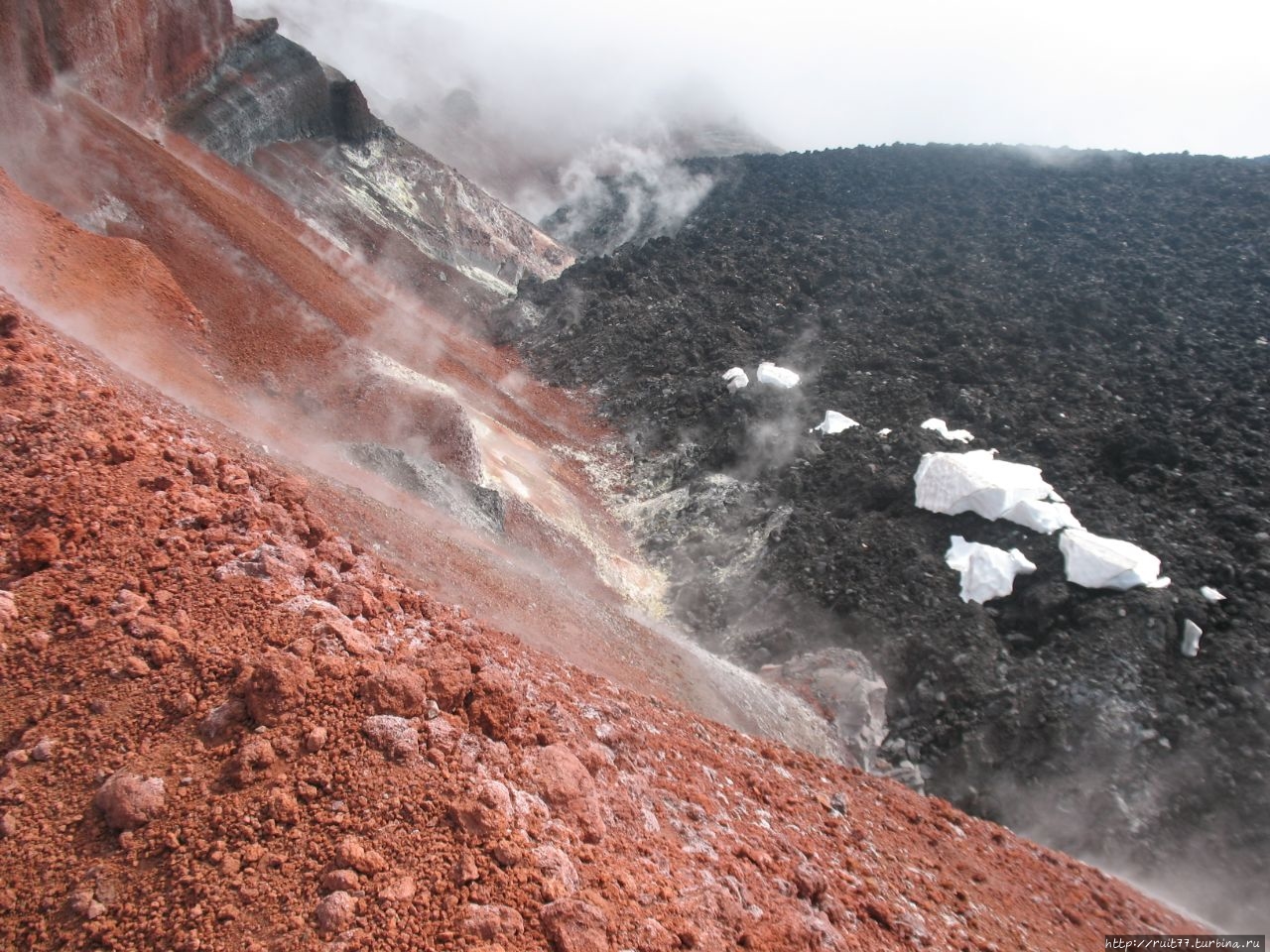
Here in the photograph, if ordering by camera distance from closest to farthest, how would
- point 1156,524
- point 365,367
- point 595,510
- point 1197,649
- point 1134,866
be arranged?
A: point 1134,866, point 1197,649, point 1156,524, point 365,367, point 595,510

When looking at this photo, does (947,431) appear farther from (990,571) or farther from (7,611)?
(7,611)

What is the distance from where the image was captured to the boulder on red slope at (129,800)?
3080 millimetres

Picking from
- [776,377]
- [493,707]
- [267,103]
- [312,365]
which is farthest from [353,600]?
[267,103]

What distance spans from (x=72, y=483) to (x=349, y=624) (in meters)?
2.03

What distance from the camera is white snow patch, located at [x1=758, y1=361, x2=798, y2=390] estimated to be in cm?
1894

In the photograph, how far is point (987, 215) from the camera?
27.8m

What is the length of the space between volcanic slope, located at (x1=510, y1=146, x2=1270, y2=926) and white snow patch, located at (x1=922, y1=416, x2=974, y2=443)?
31 centimetres

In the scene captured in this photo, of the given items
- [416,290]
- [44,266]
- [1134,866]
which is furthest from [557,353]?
[1134,866]

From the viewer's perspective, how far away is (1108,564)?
436 inches

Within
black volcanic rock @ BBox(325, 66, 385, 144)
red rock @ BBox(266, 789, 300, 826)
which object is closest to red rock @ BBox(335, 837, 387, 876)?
red rock @ BBox(266, 789, 300, 826)

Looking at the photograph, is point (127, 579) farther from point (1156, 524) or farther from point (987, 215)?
point (987, 215)

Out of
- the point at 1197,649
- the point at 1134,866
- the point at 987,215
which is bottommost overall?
the point at 1134,866

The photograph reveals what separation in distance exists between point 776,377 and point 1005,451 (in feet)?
19.9

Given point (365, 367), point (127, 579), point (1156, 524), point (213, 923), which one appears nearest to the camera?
point (213, 923)
